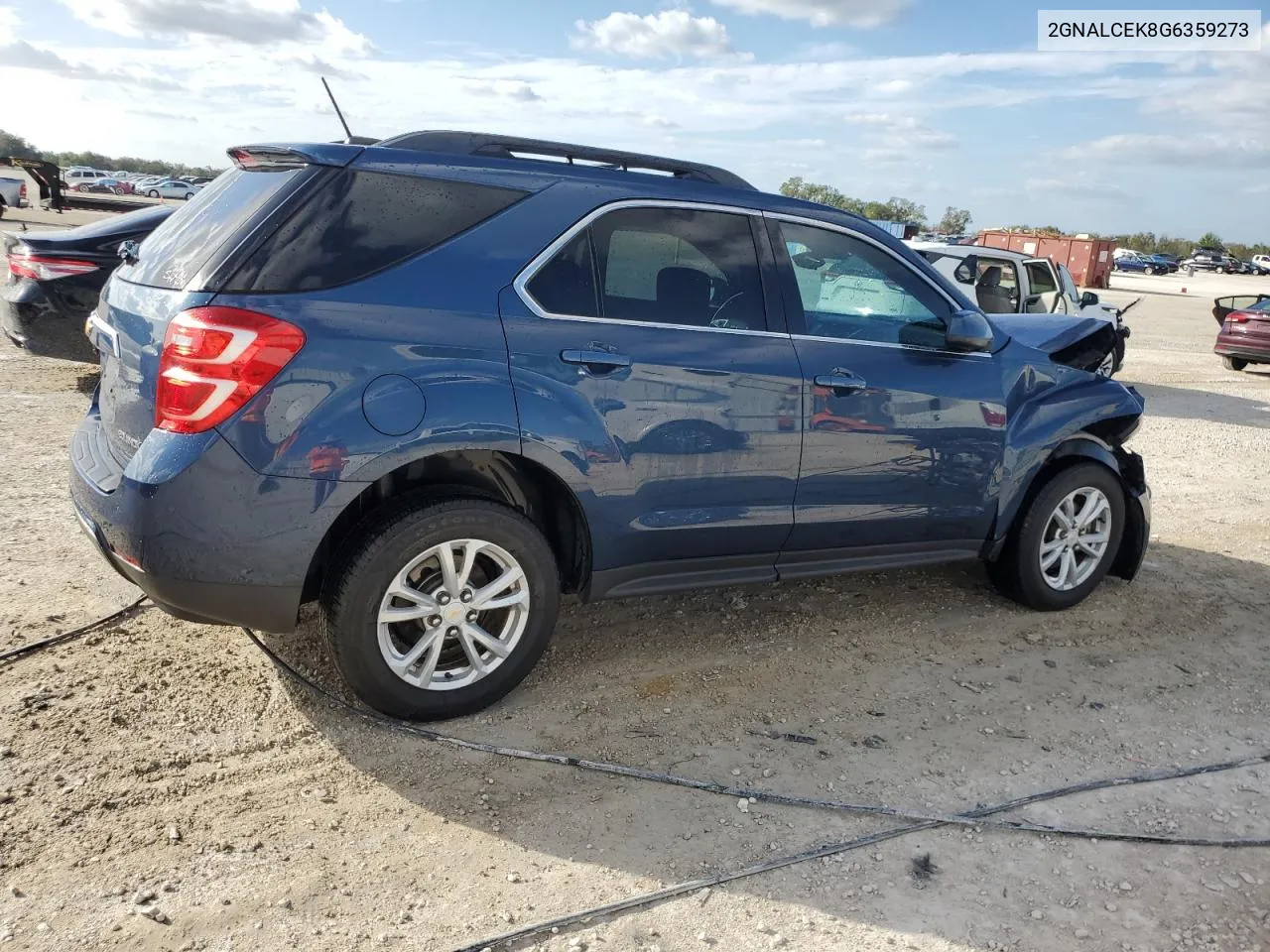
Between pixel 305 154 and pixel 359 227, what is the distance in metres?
0.32

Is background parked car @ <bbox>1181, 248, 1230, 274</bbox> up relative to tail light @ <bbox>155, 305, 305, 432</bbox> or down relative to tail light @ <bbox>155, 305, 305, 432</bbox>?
down

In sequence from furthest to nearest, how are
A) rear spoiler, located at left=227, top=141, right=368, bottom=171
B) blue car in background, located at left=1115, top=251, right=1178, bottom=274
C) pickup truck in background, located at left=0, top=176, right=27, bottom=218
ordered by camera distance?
blue car in background, located at left=1115, top=251, right=1178, bottom=274 < pickup truck in background, located at left=0, top=176, right=27, bottom=218 < rear spoiler, located at left=227, top=141, right=368, bottom=171

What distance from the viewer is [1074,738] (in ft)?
12.5

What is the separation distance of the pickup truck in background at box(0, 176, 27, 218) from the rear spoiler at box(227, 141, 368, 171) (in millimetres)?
31291

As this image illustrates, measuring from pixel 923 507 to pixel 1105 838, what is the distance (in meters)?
1.61

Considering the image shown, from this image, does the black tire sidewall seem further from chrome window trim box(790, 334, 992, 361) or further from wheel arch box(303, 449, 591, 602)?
wheel arch box(303, 449, 591, 602)

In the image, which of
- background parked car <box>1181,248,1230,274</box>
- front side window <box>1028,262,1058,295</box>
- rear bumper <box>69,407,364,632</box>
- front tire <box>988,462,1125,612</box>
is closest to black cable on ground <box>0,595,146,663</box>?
rear bumper <box>69,407,364,632</box>

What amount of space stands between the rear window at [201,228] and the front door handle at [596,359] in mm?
1048

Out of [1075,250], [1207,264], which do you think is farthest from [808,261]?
[1207,264]

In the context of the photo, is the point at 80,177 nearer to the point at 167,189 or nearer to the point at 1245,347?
the point at 167,189

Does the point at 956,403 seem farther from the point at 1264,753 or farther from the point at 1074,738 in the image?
the point at 1264,753

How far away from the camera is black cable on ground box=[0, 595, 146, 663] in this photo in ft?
12.4

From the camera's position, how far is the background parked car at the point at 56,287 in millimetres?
7578

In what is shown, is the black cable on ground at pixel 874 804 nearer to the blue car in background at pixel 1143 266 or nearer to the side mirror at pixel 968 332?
the side mirror at pixel 968 332
